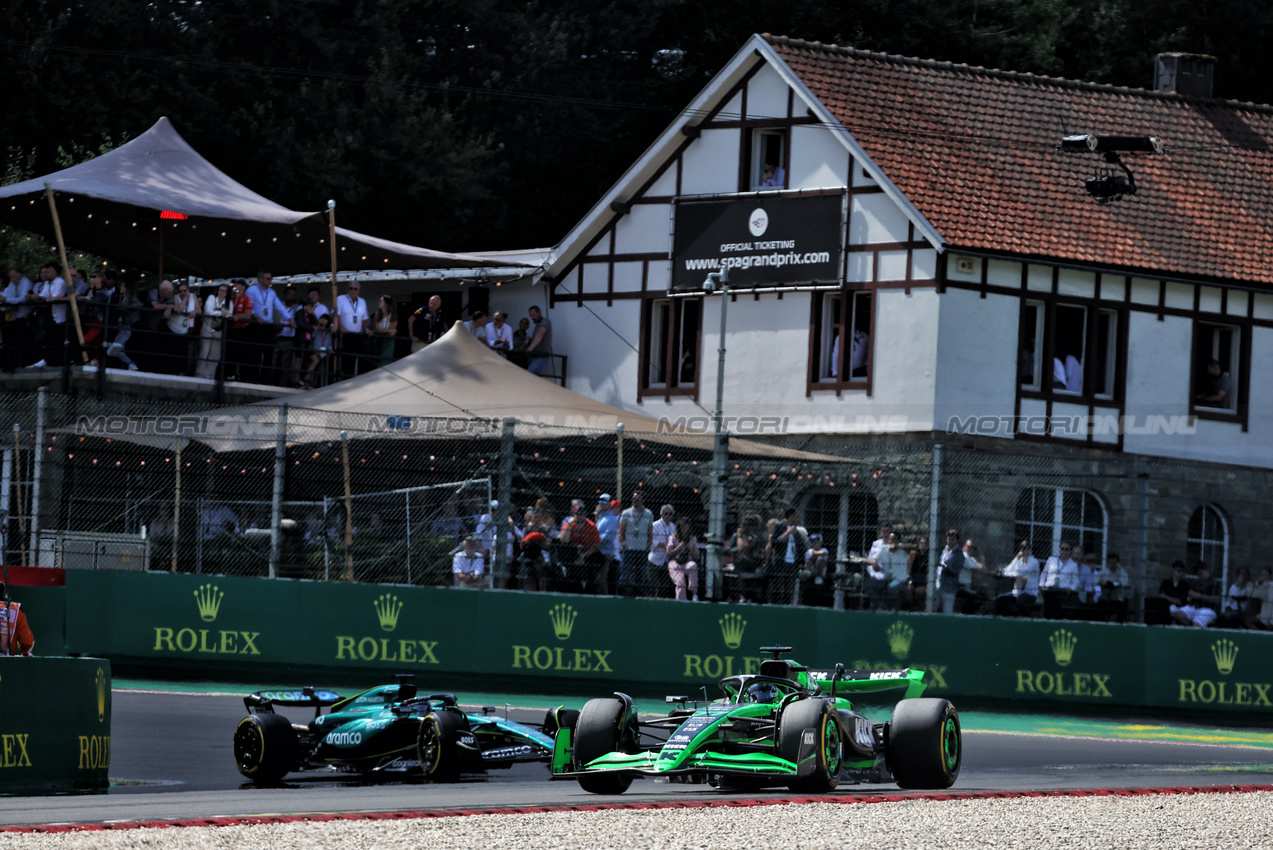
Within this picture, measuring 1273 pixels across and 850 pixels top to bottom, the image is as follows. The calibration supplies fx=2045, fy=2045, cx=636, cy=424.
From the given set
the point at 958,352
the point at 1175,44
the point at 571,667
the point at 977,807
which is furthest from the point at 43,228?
the point at 1175,44

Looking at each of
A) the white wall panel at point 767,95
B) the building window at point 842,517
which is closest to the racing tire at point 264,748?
the building window at point 842,517

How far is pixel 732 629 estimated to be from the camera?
21500 mm

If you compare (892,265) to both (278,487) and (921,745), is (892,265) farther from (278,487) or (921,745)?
(921,745)

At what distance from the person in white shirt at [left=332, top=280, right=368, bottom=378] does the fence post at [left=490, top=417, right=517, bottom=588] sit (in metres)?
7.64

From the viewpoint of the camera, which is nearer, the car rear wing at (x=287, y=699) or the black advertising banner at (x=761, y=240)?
the car rear wing at (x=287, y=699)

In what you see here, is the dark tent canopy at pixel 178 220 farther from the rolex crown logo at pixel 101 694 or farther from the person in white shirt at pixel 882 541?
the rolex crown logo at pixel 101 694

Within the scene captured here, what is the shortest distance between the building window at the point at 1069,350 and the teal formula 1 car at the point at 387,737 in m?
17.6

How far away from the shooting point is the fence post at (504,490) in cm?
2031

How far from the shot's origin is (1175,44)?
45.4m

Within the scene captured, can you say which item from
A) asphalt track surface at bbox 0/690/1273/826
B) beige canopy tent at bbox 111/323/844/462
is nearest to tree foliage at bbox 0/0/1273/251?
beige canopy tent at bbox 111/323/844/462

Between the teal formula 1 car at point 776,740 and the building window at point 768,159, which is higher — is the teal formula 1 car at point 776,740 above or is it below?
below

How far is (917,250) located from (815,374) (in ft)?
8.39

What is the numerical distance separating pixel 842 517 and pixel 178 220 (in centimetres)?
968

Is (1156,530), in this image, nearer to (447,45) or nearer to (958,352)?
(958,352)
